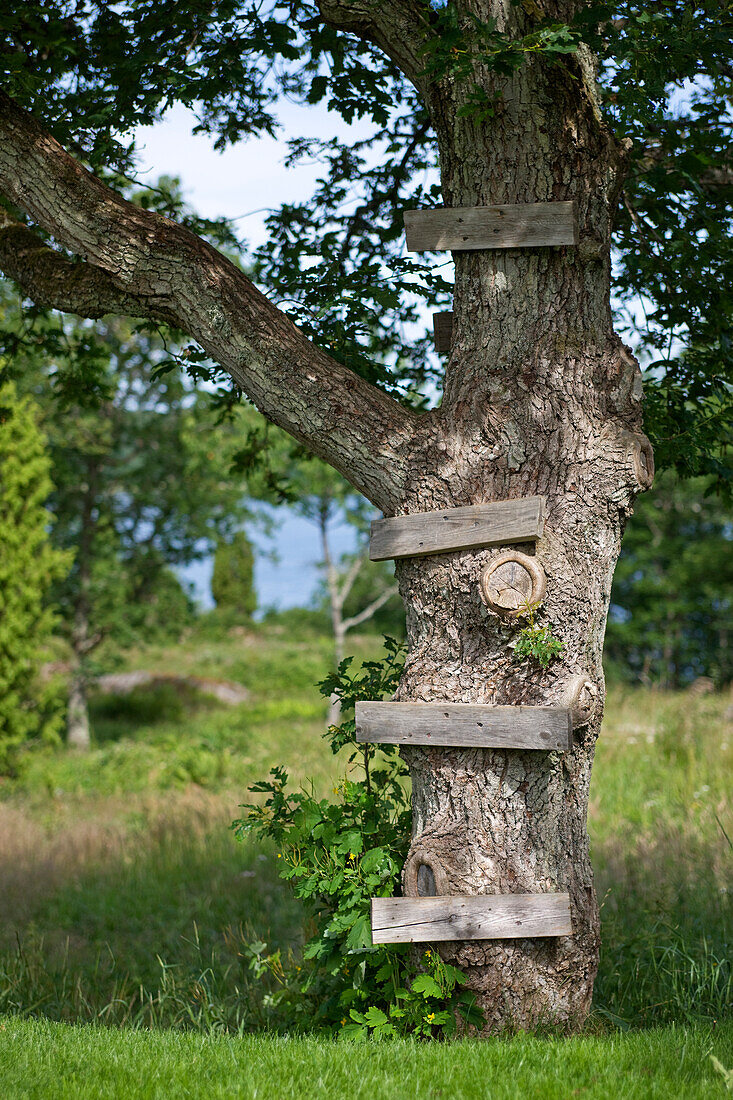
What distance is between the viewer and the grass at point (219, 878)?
14.0 ft

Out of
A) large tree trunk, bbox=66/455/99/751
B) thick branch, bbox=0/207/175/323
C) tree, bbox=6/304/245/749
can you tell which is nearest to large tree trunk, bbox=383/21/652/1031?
thick branch, bbox=0/207/175/323

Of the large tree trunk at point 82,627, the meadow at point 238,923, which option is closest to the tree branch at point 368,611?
the meadow at point 238,923

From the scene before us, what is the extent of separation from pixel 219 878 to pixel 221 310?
4.46 metres

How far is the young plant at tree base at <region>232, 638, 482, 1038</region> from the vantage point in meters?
3.39

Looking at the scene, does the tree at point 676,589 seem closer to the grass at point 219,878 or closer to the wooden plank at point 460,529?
the grass at point 219,878

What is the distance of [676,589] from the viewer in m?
16.3

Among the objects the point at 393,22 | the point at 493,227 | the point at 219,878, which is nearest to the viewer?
the point at 493,227

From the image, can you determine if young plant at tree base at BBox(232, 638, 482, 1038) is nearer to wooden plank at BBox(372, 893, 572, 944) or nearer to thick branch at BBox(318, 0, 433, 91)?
wooden plank at BBox(372, 893, 572, 944)

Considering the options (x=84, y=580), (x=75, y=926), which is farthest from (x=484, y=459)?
(x=84, y=580)

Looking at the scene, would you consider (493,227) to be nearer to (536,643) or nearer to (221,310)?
(221,310)

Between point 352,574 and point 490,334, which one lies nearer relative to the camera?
point 490,334

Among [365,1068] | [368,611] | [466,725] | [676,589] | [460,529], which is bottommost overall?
[365,1068]

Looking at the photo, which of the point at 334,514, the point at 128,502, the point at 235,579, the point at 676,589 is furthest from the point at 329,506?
the point at 235,579

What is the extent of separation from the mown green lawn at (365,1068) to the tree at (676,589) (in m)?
13.5
